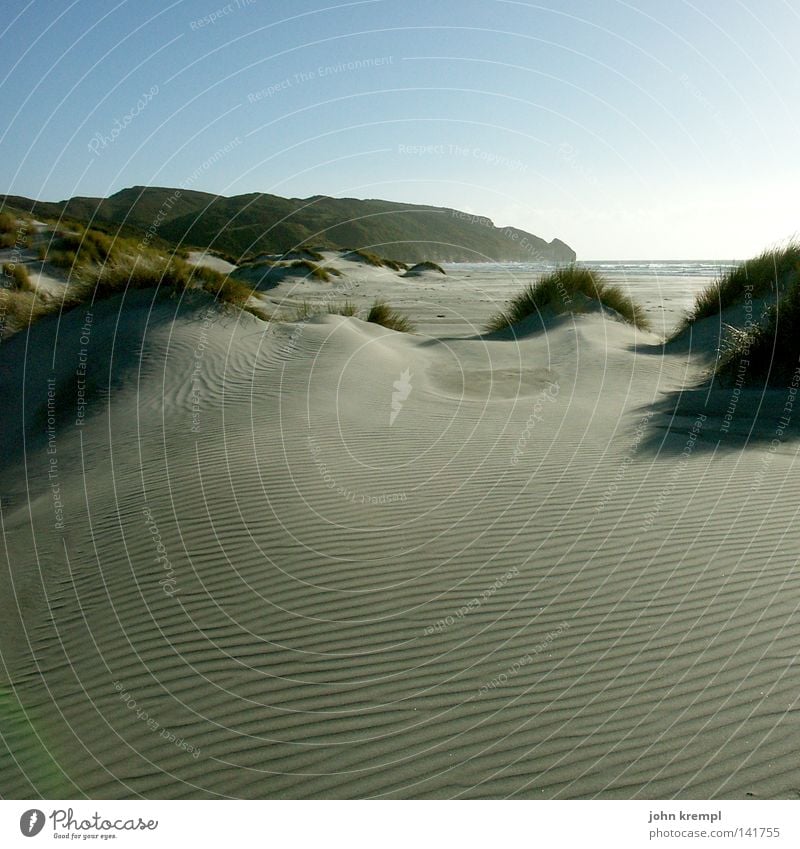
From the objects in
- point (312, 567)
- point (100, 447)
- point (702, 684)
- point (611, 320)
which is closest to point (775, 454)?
point (702, 684)

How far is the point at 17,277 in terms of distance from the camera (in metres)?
15.9

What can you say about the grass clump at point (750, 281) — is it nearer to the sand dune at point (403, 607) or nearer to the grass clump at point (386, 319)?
the grass clump at point (386, 319)

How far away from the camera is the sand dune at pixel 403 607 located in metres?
2.91

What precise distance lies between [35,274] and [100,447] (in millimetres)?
11812

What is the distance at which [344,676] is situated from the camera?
3.42 meters

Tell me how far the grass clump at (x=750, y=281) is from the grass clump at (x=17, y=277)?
14667 mm

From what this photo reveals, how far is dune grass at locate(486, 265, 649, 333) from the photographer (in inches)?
657

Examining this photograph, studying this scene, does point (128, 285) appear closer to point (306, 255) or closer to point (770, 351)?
point (770, 351)

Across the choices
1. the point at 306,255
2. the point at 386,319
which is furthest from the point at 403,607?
the point at 306,255

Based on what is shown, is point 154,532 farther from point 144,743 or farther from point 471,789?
point 471,789

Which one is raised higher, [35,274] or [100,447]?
[35,274]
